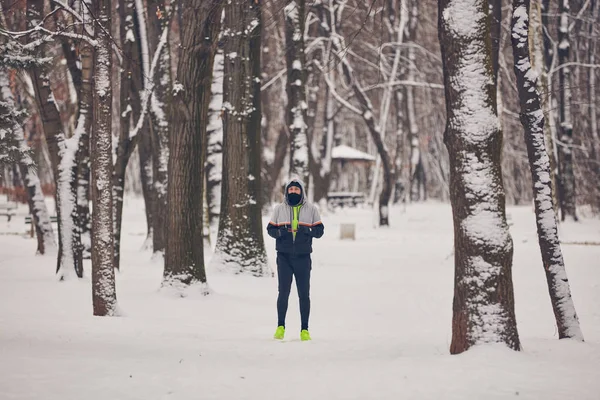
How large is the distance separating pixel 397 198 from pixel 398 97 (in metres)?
14.4

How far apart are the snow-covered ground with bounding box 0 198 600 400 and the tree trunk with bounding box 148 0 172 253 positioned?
116cm

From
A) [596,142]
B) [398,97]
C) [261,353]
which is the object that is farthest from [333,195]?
[261,353]

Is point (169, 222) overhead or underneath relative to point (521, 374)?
overhead

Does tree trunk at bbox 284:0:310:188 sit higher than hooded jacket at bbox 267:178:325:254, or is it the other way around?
tree trunk at bbox 284:0:310:188

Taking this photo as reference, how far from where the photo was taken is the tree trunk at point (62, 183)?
40.8ft

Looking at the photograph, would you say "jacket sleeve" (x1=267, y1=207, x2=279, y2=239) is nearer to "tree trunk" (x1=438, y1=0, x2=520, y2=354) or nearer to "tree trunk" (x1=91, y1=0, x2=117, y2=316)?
"tree trunk" (x1=438, y1=0, x2=520, y2=354)

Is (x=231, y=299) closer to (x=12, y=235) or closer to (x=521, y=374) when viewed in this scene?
(x=521, y=374)

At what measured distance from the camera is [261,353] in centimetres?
728

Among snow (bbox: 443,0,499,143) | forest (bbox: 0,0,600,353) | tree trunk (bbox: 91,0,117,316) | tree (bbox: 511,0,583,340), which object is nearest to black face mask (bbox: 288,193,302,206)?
forest (bbox: 0,0,600,353)

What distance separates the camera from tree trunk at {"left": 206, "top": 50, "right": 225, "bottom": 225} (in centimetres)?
1873

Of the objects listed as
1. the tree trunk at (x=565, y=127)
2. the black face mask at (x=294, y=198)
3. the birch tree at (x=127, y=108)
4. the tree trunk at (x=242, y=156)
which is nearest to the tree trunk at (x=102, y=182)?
the black face mask at (x=294, y=198)

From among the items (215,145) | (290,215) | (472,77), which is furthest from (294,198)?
(215,145)

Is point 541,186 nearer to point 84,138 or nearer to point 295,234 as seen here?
point 295,234

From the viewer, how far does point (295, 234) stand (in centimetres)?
805
